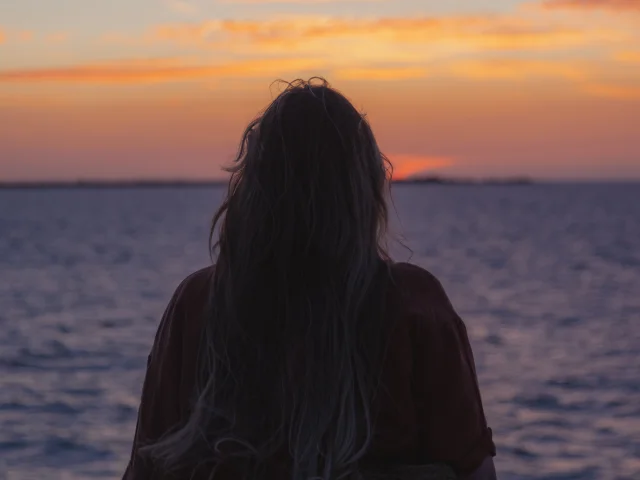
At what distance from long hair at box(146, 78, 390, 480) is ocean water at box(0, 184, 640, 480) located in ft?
0.44

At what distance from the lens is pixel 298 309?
213 cm

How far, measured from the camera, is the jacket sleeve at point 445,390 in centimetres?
211

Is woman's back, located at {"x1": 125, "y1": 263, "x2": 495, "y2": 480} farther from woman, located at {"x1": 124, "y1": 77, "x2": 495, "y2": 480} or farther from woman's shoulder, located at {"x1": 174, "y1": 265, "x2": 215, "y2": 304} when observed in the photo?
woman's shoulder, located at {"x1": 174, "y1": 265, "x2": 215, "y2": 304}

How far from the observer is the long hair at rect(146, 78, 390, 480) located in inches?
82.6

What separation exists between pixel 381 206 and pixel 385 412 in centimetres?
40

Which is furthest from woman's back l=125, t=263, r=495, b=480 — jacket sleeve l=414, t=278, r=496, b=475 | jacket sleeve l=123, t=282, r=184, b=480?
jacket sleeve l=123, t=282, r=184, b=480

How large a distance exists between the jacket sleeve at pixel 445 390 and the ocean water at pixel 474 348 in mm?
146

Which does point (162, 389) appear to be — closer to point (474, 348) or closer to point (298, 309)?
point (298, 309)

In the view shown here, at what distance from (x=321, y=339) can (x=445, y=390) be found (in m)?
0.26

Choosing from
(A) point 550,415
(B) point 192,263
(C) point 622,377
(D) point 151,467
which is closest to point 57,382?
(A) point 550,415

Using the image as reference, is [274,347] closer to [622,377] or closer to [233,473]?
[233,473]

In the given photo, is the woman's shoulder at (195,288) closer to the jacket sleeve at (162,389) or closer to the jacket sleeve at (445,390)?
the jacket sleeve at (162,389)

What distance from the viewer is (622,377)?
13.7m

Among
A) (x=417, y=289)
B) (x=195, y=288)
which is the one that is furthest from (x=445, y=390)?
(x=195, y=288)
